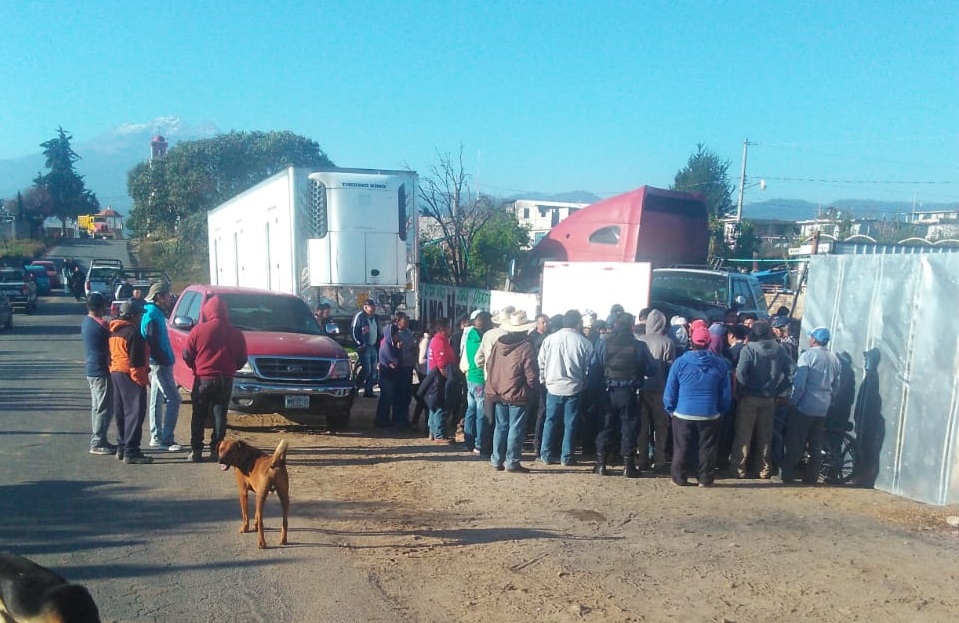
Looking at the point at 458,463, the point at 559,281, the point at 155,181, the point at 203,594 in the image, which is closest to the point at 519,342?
the point at 458,463

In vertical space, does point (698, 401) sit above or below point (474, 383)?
above

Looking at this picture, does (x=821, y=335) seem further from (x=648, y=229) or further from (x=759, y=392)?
(x=648, y=229)

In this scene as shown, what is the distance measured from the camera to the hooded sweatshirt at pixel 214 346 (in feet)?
26.9

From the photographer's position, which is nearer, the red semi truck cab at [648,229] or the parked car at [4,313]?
the red semi truck cab at [648,229]

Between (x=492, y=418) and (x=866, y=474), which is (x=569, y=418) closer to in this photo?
(x=492, y=418)

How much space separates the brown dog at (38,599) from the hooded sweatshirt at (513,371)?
18.2 feet

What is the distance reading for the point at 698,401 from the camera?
8.09 m

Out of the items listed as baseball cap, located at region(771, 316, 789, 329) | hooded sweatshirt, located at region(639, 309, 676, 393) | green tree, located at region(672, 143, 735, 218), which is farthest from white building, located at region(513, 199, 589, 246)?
hooded sweatshirt, located at region(639, 309, 676, 393)

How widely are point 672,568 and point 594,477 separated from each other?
276cm

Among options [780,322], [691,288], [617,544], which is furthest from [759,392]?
[691,288]

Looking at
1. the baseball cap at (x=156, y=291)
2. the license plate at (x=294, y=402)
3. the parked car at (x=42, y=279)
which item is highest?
the baseball cap at (x=156, y=291)

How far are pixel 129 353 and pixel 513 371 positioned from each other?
4.09m

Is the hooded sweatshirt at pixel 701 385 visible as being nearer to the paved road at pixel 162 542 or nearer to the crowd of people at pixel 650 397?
the crowd of people at pixel 650 397

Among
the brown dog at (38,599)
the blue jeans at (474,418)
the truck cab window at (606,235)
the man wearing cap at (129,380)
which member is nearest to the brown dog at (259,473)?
the brown dog at (38,599)
